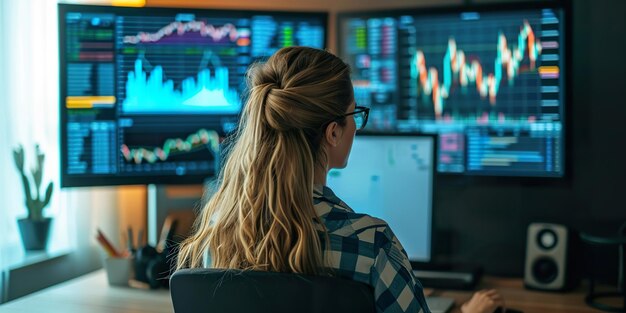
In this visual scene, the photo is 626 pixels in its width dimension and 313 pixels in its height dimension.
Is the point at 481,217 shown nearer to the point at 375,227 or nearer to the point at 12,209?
the point at 375,227

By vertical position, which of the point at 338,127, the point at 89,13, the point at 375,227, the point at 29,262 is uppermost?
the point at 89,13

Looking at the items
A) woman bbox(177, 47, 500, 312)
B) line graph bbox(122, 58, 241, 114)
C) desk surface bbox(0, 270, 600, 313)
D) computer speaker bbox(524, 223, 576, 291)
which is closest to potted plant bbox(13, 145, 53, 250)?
desk surface bbox(0, 270, 600, 313)

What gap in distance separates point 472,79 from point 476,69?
0.11 feet

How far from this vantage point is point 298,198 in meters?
1.39

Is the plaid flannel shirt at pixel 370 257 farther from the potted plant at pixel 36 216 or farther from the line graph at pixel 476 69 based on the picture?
the potted plant at pixel 36 216

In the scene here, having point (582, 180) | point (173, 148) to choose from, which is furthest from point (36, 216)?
point (582, 180)

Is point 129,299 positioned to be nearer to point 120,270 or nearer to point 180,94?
point 120,270

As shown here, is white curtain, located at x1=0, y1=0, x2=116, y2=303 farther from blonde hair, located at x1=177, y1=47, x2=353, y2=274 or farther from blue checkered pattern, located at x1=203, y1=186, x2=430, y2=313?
blue checkered pattern, located at x1=203, y1=186, x2=430, y2=313

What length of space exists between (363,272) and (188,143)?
1265 mm

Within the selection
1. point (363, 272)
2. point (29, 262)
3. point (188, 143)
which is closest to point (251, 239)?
point (363, 272)

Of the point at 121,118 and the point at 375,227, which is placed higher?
the point at 121,118

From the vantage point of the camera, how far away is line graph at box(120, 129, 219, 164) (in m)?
2.46

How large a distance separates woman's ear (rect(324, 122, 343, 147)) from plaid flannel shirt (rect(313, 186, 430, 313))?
119 mm

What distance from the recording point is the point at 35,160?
8.20ft
